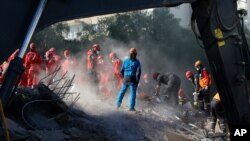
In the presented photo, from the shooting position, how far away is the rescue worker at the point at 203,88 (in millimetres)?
14781

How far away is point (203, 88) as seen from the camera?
14.9 metres

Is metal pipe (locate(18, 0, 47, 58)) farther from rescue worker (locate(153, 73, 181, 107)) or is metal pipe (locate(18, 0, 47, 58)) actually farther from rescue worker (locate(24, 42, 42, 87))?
rescue worker (locate(153, 73, 181, 107))

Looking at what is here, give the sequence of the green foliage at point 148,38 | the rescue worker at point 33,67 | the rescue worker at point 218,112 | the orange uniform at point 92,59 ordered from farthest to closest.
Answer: the green foliage at point 148,38
the orange uniform at point 92,59
the rescue worker at point 33,67
the rescue worker at point 218,112

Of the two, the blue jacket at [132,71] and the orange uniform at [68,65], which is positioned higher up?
the orange uniform at [68,65]

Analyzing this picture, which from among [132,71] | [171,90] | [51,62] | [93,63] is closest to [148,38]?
[93,63]

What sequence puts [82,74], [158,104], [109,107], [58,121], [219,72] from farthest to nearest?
[82,74]
[158,104]
[109,107]
[58,121]
[219,72]

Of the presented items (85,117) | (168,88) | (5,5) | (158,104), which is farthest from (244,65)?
(168,88)

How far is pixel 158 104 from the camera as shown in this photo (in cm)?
1475

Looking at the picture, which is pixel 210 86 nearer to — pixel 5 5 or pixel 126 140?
pixel 126 140

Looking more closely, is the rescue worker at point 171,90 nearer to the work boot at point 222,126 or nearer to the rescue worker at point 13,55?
the work boot at point 222,126

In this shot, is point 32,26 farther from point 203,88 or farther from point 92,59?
point 92,59

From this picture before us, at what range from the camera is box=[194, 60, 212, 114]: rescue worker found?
48.5 feet

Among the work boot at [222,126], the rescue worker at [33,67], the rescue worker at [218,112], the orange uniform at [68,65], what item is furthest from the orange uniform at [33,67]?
the work boot at [222,126]

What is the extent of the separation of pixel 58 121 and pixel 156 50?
70.0 ft
